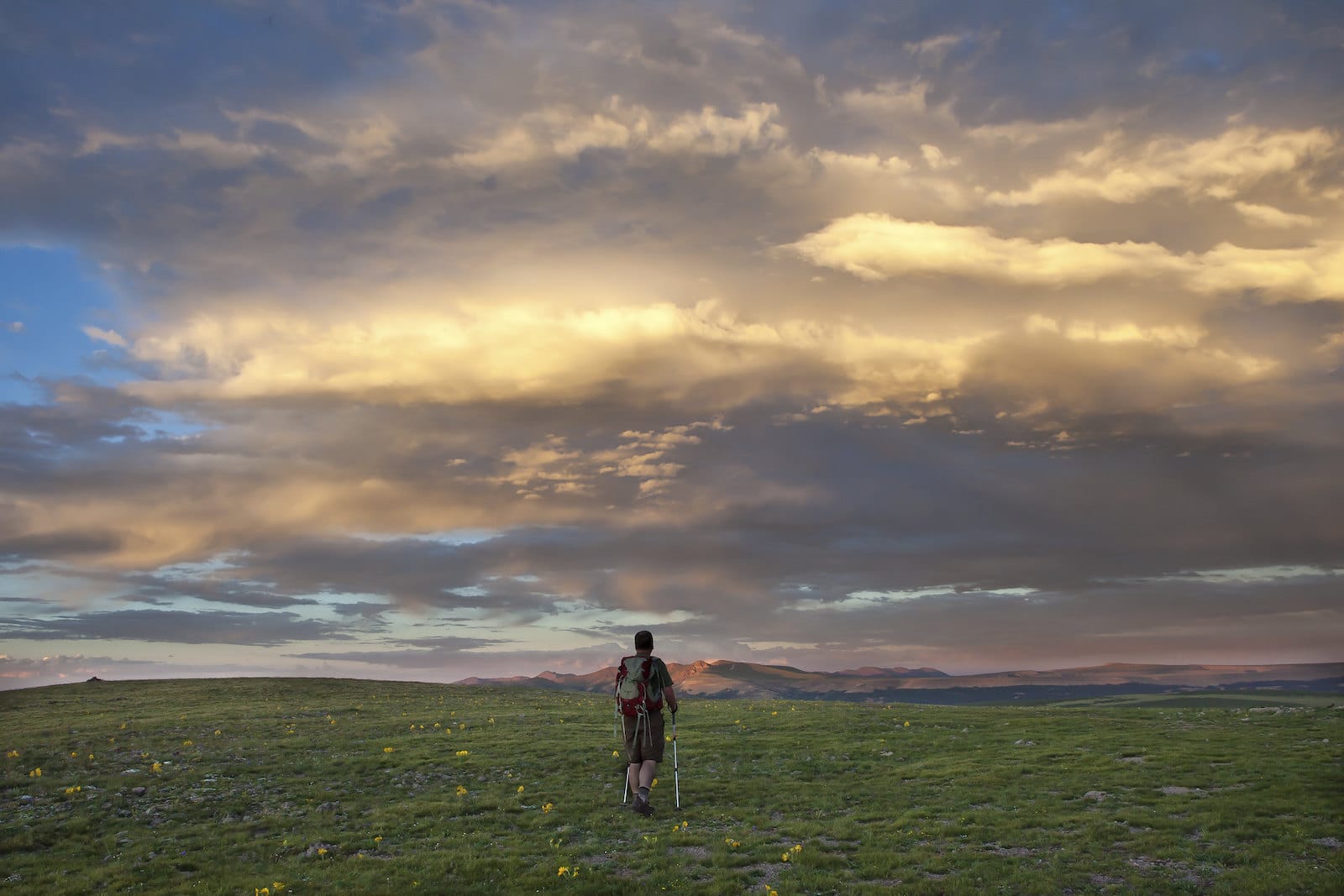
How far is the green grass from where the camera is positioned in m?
18.2

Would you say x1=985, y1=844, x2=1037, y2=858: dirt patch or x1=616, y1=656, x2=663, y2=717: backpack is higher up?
x1=616, y1=656, x2=663, y2=717: backpack

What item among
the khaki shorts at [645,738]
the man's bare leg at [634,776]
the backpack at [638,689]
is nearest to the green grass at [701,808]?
the man's bare leg at [634,776]

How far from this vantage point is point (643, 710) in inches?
950

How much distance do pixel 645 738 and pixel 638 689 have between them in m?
1.44

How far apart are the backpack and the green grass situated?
307 centimetres

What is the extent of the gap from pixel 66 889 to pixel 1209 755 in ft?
119

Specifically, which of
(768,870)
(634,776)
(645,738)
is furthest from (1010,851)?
(634,776)

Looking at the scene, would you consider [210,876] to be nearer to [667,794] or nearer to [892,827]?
[667,794]

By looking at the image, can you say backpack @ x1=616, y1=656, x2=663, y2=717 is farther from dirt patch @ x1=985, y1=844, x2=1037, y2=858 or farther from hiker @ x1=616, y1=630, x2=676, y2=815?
dirt patch @ x1=985, y1=844, x2=1037, y2=858

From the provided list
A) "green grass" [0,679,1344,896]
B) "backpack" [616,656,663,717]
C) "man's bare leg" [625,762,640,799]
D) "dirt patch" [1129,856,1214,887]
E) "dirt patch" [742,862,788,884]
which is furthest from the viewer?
"man's bare leg" [625,762,640,799]

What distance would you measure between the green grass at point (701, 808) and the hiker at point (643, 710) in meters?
1.05

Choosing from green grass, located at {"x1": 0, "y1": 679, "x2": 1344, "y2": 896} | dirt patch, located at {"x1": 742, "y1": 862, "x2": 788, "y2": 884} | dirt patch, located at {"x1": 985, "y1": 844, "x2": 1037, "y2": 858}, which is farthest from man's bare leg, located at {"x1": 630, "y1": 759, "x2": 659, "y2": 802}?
dirt patch, located at {"x1": 985, "y1": 844, "x2": 1037, "y2": 858}

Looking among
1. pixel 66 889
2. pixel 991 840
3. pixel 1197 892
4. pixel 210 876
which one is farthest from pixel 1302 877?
pixel 66 889

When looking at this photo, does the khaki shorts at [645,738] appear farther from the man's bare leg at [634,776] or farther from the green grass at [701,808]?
the green grass at [701,808]
